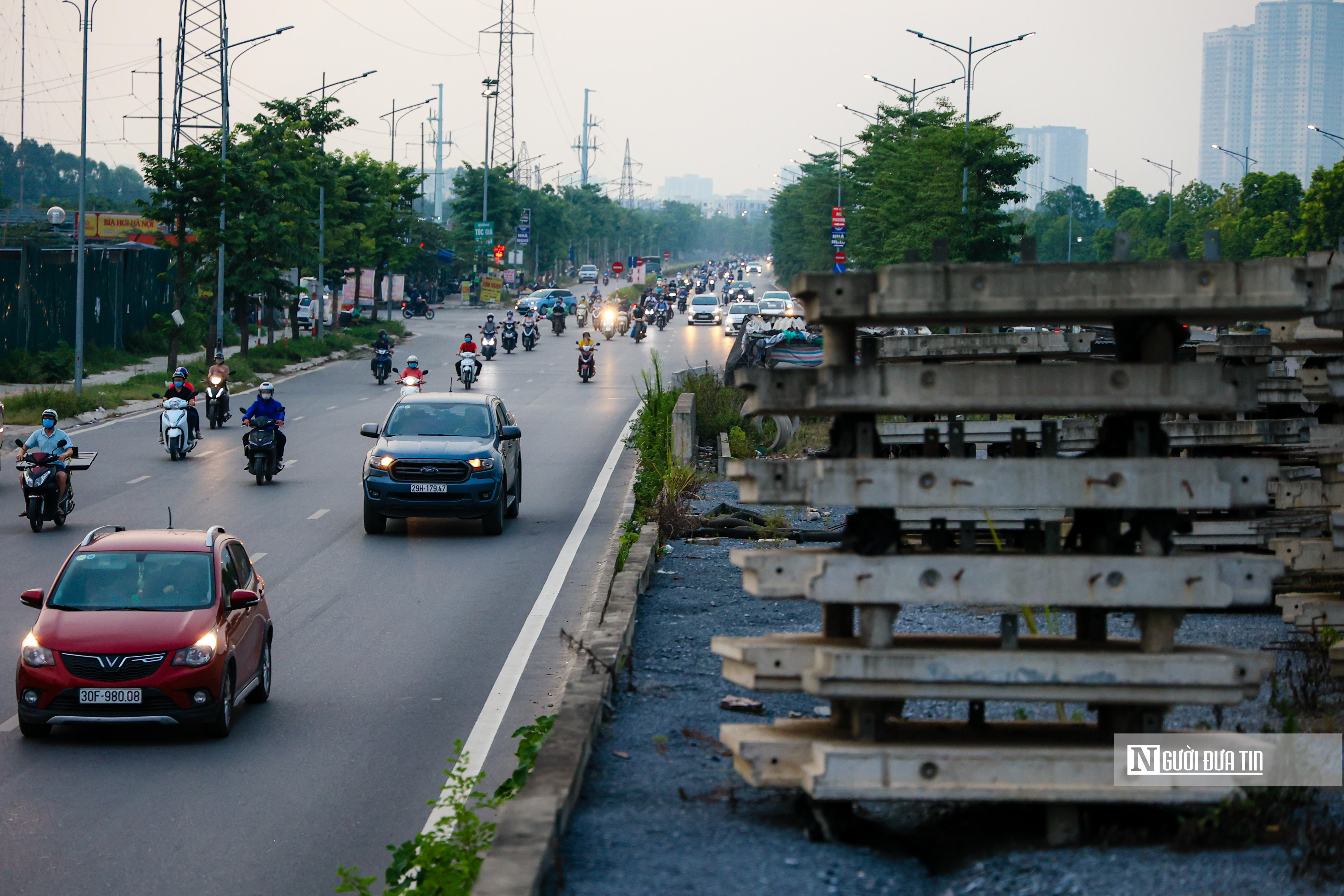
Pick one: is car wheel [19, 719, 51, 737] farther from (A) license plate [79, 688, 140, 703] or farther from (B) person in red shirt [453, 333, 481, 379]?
(B) person in red shirt [453, 333, 481, 379]

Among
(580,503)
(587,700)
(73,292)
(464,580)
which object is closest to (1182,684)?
(587,700)

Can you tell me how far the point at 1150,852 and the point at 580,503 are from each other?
58.5 feet

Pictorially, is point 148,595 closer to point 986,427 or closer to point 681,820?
point 681,820

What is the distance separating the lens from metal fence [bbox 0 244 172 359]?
48500 mm

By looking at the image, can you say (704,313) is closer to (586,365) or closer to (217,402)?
(586,365)

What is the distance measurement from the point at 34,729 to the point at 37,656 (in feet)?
1.63

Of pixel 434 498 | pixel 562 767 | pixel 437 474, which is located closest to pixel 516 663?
pixel 562 767

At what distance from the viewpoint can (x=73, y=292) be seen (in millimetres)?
52375

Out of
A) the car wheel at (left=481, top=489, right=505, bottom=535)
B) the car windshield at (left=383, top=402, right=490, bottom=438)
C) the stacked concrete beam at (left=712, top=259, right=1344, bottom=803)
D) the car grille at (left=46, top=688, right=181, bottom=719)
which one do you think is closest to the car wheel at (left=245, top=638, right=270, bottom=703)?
the car grille at (left=46, top=688, right=181, bottom=719)

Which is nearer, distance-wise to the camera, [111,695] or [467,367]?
[111,695]

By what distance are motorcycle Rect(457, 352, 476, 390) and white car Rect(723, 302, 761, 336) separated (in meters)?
20.9

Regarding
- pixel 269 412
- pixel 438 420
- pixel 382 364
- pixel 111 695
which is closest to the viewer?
pixel 111 695

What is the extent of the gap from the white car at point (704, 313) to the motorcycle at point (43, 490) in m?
69.6

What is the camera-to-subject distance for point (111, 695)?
10.4 m
